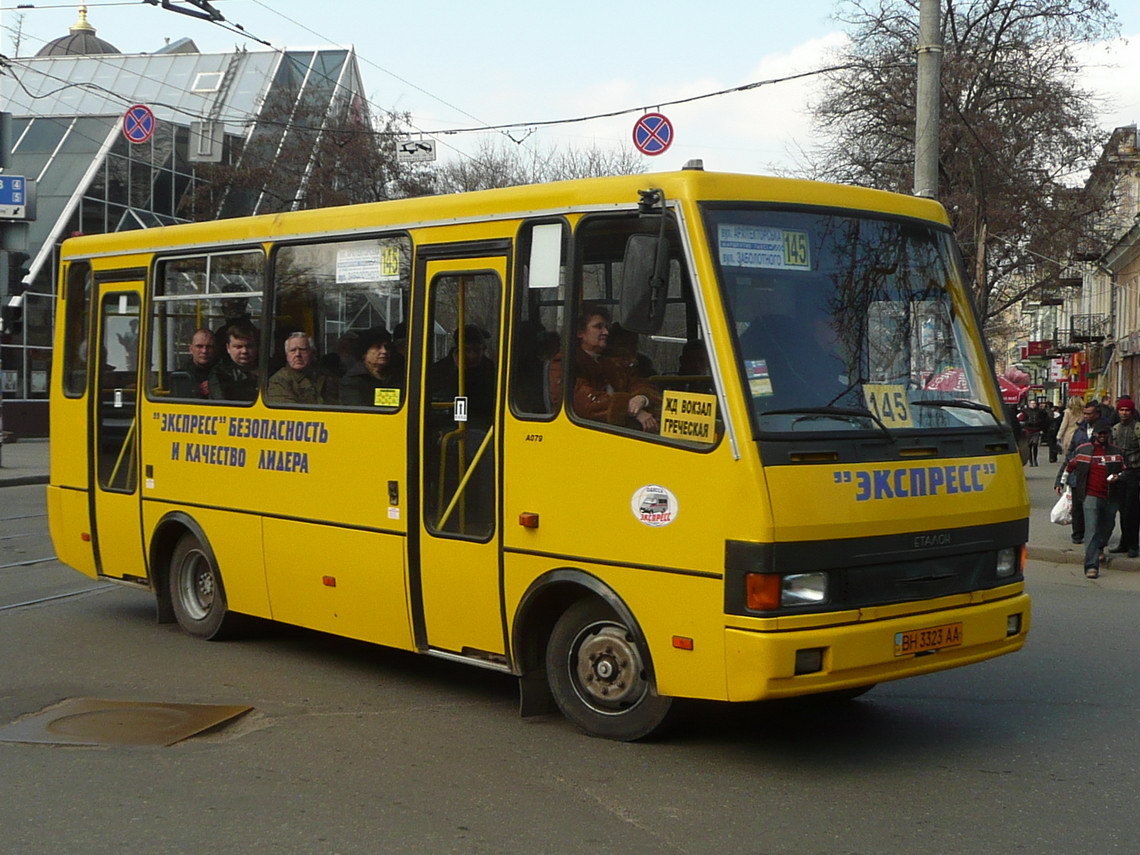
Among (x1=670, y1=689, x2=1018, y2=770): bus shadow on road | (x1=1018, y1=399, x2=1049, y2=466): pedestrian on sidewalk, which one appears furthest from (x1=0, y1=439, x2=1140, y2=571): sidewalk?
(x1=670, y1=689, x2=1018, y2=770): bus shadow on road

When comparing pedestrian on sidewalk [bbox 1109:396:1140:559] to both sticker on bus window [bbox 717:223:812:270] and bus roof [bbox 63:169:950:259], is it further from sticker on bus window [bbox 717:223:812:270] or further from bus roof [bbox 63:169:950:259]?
sticker on bus window [bbox 717:223:812:270]

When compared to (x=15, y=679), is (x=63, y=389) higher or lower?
higher

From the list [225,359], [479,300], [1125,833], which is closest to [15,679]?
[225,359]

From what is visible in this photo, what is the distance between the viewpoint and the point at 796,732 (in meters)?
7.22

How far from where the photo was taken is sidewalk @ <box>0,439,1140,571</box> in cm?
1566

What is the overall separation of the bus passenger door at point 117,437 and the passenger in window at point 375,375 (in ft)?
8.38

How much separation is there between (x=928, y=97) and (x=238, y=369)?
9.59 meters

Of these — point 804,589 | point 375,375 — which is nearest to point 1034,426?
point 375,375

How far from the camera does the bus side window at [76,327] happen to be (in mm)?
10828

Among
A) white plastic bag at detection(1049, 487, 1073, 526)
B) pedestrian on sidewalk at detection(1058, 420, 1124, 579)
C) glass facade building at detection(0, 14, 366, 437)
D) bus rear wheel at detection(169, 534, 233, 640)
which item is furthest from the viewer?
glass facade building at detection(0, 14, 366, 437)

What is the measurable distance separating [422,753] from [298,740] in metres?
0.65

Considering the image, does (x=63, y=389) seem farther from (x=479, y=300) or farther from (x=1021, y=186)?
(x=1021, y=186)

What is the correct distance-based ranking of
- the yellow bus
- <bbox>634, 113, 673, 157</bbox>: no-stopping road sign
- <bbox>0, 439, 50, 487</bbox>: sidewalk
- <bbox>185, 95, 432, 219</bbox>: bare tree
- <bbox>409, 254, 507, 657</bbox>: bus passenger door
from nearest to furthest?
1. the yellow bus
2. <bbox>409, 254, 507, 657</bbox>: bus passenger door
3. <bbox>634, 113, 673, 157</bbox>: no-stopping road sign
4. <bbox>0, 439, 50, 487</bbox>: sidewalk
5. <bbox>185, 95, 432, 219</bbox>: bare tree

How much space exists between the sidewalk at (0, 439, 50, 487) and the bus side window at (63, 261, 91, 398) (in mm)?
14337
